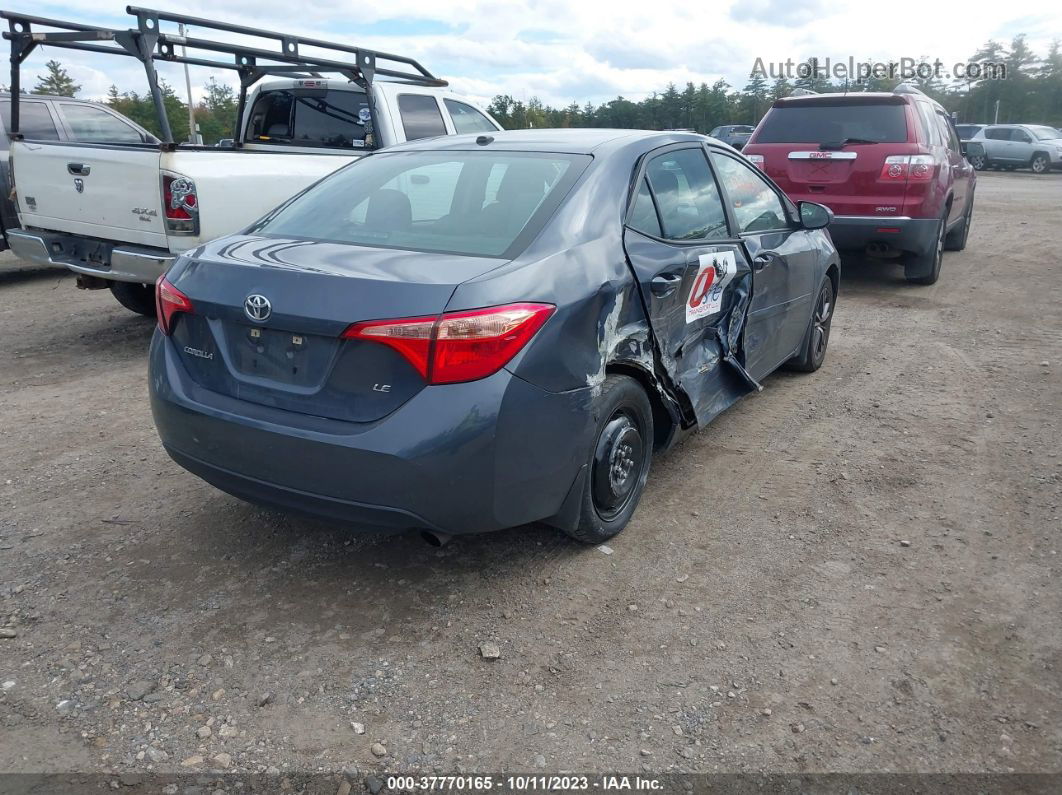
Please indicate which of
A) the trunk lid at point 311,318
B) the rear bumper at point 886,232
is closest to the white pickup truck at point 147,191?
the trunk lid at point 311,318

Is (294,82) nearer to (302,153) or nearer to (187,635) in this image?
(302,153)

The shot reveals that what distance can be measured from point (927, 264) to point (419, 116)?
528cm

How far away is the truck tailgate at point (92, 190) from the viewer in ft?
18.5

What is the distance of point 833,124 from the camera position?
859 centimetres

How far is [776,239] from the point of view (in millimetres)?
4887

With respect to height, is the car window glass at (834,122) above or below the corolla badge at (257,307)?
above

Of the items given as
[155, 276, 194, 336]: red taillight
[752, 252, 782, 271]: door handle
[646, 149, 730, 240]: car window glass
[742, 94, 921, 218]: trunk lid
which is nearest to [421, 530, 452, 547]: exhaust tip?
[155, 276, 194, 336]: red taillight

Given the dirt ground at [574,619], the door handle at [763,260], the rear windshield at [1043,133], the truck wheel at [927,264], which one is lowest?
the dirt ground at [574,619]

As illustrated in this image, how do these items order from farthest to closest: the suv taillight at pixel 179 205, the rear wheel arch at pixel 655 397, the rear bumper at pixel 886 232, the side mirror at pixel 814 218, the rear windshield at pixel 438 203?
the rear bumper at pixel 886 232 < the suv taillight at pixel 179 205 < the side mirror at pixel 814 218 < the rear wheel arch at pixel 655 397 < the rear windshield at pixel 438 203

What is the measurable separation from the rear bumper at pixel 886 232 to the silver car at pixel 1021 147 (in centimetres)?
2443

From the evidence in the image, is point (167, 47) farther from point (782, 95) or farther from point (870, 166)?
point (782, 95)

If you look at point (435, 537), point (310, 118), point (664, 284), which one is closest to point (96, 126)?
point (310, 118)

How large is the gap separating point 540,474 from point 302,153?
4664 mm

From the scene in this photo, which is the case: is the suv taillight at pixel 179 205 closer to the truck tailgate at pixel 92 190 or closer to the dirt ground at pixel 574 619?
the truck tailgate at pixel 92 190
